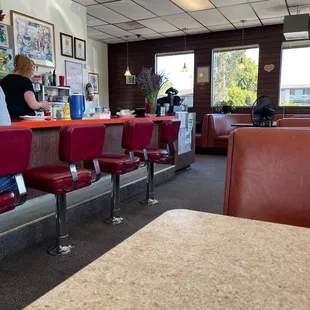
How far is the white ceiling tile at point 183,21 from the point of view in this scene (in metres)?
6.42

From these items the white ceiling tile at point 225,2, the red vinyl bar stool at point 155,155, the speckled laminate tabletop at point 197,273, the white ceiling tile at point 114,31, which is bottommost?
the red vinyl bar stool at point 155,155

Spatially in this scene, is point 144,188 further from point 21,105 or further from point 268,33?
point 268,33

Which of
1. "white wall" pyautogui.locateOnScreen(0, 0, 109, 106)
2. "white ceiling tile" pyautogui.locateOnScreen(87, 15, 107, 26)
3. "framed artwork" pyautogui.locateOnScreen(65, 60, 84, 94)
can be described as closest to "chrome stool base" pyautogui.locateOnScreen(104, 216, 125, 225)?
"white wall" pyautogui.locateOnScreen(0, 0, 109, 106)

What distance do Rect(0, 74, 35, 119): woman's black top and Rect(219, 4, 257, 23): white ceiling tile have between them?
4606mm

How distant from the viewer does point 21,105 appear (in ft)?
9.45

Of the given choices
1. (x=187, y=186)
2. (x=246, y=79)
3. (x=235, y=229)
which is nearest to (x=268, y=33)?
(x=246, y=79)

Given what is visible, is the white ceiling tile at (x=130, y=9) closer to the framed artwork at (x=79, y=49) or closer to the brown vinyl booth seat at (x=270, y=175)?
the framed artwork at (x=79, y=49)

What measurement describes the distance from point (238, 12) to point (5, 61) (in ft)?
15.1

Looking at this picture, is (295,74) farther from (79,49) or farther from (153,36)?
(79,49)

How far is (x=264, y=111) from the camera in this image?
343cm

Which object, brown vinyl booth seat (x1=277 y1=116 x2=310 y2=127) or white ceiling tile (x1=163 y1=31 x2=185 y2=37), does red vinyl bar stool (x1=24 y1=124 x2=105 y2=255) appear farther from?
white ceiling tile (x1=163 y1=31 x2=185 y2=37)

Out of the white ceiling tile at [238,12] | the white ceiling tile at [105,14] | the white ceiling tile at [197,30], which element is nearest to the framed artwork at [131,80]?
the white ceiling tile at [197,30]

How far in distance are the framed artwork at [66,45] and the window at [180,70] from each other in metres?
3.15

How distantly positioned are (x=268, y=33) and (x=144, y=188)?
17.9 ft
